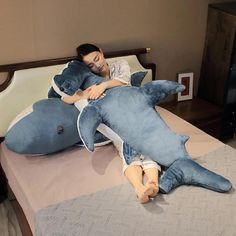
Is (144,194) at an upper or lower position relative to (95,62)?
lower

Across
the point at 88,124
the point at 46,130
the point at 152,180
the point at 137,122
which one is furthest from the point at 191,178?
the point at 46,130

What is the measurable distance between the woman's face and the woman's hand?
0.15m

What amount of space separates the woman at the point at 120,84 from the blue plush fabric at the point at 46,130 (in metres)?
0.09

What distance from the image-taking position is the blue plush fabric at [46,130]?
6.34 feet

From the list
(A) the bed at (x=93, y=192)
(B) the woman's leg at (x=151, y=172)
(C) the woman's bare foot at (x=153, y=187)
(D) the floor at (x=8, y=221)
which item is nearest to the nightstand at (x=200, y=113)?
(A) the bed at (x=93, y=192)

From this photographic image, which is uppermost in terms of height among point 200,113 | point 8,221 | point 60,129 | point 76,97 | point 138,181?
point 76,97

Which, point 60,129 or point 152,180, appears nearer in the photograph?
point 152,180

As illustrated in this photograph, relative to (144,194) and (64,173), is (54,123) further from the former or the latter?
(144,194)

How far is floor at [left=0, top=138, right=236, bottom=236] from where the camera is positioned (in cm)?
212

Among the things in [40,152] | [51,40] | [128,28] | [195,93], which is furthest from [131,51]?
[40,152]

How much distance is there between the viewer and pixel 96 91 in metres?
1.98

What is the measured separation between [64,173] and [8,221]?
1.92 feet

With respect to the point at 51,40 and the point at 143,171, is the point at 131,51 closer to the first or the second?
the point at 51,40

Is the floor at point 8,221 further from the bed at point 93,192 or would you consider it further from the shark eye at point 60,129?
the shark eye at point 60,129
